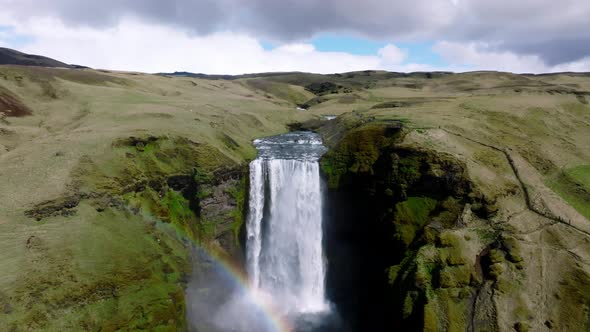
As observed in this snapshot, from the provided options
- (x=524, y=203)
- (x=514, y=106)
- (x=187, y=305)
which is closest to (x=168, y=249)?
(x=187, y=305)

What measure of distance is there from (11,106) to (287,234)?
96.8ft

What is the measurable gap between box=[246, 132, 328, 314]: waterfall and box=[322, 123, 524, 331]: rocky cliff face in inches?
55.1

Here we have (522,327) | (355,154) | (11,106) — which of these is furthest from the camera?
(11,106)

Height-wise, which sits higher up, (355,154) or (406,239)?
(355,154)

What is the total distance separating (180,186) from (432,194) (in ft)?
62.6

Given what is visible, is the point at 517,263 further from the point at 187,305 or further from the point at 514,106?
the point at 514,106

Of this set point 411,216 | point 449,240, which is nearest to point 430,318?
point 449,240

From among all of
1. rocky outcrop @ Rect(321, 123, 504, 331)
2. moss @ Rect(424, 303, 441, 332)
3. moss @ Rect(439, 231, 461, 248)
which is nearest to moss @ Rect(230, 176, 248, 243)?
rocky outcrop @ Rect(321, 123, 504, 331)

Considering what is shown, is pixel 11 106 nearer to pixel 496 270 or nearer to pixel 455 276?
pixel 455 276

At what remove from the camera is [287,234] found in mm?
33000

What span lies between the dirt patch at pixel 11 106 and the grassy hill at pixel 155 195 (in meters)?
0.21

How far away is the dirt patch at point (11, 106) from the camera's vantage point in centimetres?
3706

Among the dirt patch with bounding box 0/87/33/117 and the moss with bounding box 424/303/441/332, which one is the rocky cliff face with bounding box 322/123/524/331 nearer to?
the moss with bounding box 424/303/441/332

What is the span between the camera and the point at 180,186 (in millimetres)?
30453
